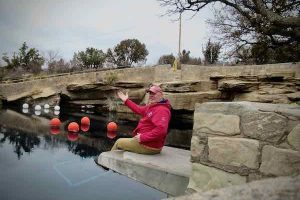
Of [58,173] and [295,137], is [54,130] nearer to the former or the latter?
[58,173]

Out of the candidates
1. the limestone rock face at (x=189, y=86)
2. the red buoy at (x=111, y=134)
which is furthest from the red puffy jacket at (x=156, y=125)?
the limestone rock face at (x=189, y=86)

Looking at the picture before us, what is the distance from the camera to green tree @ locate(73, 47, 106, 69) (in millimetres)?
36094

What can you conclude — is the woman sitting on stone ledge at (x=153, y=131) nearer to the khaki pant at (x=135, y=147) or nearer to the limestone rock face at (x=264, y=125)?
the khaki pant at (x=135, y=147)

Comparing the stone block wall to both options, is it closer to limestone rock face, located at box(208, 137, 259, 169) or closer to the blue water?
limestone rock face, located at box(208, 137, 259, 169)

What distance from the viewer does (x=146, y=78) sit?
26422 millimetres

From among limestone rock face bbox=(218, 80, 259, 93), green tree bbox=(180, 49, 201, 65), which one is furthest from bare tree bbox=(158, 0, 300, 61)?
green tree bbox=(180, 49, 201, 65)

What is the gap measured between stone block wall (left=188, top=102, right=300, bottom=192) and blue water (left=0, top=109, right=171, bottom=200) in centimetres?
199

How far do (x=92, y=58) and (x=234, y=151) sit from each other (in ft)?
113

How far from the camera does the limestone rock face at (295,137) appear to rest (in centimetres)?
230

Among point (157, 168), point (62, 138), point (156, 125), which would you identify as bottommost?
point (62, 138)

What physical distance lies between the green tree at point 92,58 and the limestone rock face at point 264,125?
34.5 metres

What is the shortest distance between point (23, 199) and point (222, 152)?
355 cm

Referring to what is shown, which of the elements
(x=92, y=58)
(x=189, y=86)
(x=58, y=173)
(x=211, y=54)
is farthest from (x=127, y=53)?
(x=58, y=173)

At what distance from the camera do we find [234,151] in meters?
2.64
